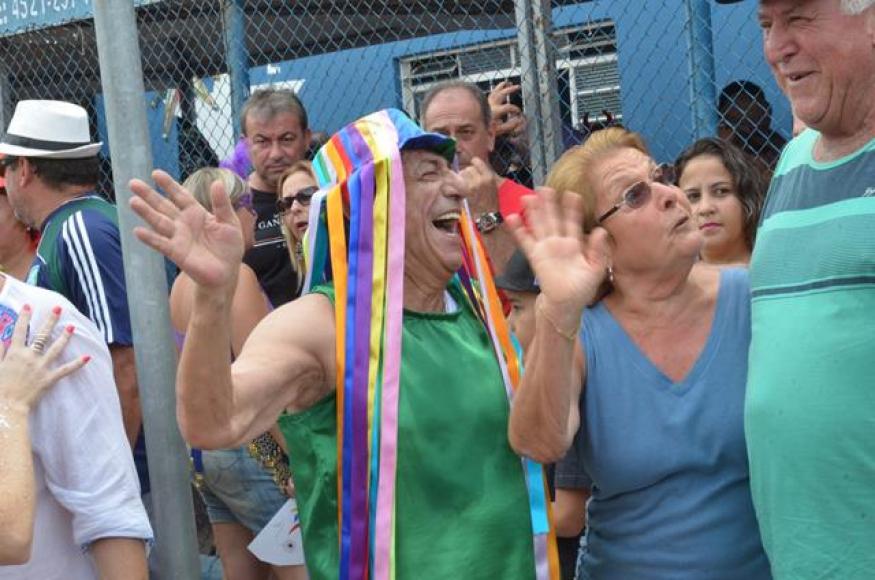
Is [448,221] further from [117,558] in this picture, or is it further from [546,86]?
[546,86]

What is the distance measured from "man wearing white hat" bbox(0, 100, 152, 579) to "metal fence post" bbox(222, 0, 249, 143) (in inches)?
68.9

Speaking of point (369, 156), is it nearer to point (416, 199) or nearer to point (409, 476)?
point (416, 199)

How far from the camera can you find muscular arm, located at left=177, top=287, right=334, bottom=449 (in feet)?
6.76

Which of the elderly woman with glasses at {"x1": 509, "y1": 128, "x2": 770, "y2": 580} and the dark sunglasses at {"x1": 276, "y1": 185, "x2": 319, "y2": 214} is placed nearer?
the elderly woman with glasses at {"x1": 509, "y1": 128, "x2": 770, "y2": 580}

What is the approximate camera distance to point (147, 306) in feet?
7.88

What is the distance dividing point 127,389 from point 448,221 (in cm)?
134

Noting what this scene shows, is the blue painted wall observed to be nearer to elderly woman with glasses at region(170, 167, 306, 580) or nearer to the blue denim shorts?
elderly woman with glasses at region(170, 167, 306, 580)

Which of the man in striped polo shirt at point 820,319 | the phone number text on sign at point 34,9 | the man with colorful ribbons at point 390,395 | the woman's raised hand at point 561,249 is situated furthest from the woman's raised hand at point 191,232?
the phone number text on sign at point 34,9

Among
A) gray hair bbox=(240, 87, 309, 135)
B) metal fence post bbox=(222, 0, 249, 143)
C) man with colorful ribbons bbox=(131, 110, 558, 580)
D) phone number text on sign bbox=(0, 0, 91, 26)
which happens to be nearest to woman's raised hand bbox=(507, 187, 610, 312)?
man with colorful ribbons bbox=(131, 110, 558, 580)

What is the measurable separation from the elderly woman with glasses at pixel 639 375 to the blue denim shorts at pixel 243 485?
4.79 ft

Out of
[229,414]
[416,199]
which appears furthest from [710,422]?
[229,414]

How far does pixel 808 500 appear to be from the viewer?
2148 mm

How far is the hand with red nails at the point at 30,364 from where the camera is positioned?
2316mm

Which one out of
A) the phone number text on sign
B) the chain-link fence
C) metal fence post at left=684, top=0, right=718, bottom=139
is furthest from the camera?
the phone number text on sign
